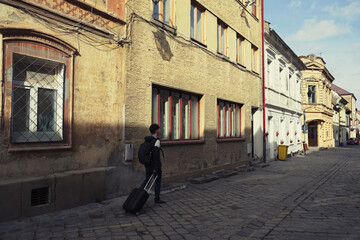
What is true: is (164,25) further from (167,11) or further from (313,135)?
(313,135)

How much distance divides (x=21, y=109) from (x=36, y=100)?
0.35 m

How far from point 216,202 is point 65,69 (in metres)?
4.30

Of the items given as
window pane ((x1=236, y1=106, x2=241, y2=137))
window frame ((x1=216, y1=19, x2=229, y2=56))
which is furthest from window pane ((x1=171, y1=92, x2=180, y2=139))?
window pane ((x1=236, y1=106, x2=241, y2=137))

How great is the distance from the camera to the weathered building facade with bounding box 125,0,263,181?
25.6ft

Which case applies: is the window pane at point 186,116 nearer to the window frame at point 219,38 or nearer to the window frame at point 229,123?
the window frame at point 229,123

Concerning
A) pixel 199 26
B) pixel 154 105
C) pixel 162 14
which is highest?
pixel 199 26

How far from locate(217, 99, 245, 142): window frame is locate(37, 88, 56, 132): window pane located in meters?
7.12

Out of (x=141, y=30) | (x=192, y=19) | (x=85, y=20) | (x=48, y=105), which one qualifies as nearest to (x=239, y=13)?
(x=192, y=19)

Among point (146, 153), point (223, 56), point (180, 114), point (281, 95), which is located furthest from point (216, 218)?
point (281, 95)

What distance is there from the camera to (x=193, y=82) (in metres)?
10.1

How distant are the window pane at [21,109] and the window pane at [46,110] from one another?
0.23 metres

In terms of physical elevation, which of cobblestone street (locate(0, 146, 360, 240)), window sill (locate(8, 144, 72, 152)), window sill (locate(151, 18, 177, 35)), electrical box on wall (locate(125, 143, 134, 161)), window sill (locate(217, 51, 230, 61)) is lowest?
cobblestone street (locate(0, 146, 360, 240))

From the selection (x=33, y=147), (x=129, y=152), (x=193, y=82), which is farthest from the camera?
(x=193, y=82)

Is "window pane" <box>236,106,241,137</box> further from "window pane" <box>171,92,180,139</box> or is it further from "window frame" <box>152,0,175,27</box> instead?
"window frame" <box>152,0,175,27</box>
